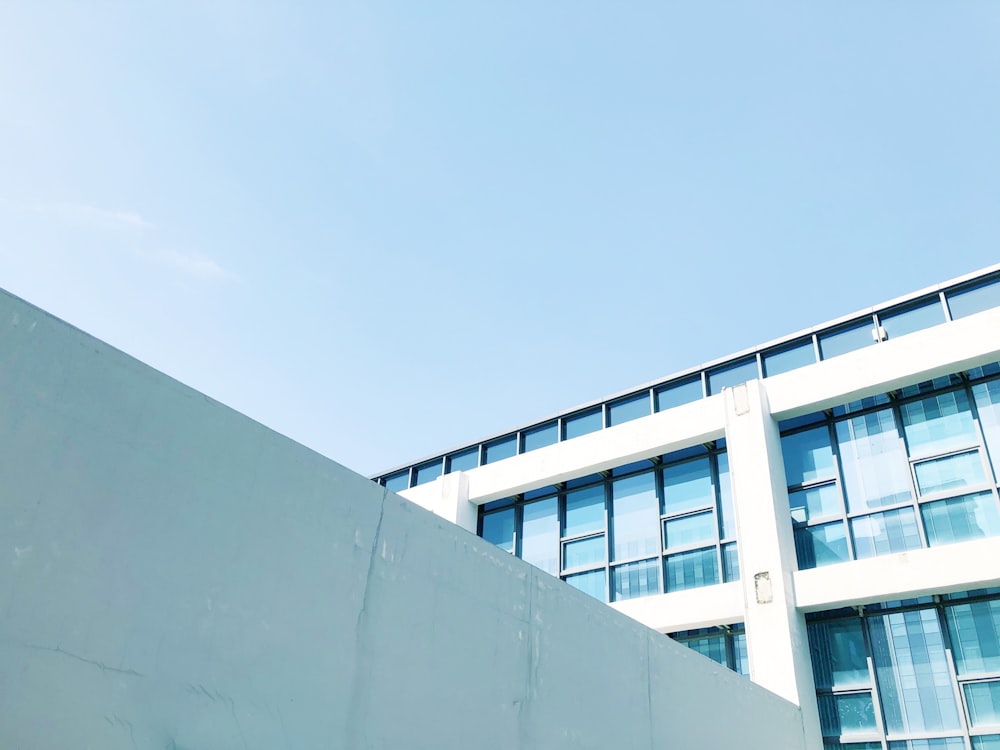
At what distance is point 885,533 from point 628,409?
544cm

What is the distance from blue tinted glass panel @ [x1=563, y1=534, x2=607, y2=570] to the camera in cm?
1495

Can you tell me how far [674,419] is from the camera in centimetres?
1445

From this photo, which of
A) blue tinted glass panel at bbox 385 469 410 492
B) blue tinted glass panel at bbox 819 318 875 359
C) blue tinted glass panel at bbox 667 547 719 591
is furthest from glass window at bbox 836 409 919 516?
blue tinted glass panel at bbox 385 469 410 492

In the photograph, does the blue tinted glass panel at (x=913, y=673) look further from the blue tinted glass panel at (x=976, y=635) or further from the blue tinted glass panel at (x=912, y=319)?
the blue tinted glass panel at (x=912, y=319)

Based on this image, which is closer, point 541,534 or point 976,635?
point 976,635

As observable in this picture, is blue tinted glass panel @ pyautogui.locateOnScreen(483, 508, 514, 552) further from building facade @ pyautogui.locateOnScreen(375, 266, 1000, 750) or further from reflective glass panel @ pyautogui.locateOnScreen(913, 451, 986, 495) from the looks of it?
reflective glass panel @ pyautogui.locateOnScreen(913, 451, 986, 495)

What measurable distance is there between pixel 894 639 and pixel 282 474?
34.3 ft

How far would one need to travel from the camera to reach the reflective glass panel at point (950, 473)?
1173cm

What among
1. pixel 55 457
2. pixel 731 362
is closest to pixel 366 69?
pixel 55 457

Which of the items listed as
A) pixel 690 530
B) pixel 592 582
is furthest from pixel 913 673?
pixel 592 582

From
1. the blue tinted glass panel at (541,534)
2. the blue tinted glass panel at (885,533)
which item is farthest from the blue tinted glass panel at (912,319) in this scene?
the blue tinted glass panel at (541,534)

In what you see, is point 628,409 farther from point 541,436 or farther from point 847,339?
point 847,339

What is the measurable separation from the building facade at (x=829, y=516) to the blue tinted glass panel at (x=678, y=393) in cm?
3

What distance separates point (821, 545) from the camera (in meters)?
12.8
